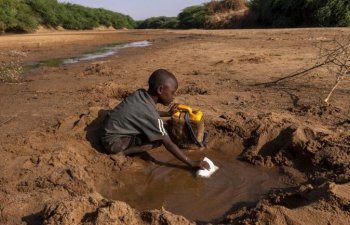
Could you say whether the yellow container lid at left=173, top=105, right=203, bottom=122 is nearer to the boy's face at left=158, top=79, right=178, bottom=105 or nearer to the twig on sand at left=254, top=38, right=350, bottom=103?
the boy's face at left=158, top=79, right=178, bottom=105

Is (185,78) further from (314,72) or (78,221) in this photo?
(78,221)

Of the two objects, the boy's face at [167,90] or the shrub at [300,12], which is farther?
the shrub at [300,12]

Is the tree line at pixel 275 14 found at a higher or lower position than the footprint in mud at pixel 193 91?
lower

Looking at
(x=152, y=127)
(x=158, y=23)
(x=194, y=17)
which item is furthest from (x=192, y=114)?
(x=158, y=23)

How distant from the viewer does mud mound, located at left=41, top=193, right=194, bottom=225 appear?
8.91ft

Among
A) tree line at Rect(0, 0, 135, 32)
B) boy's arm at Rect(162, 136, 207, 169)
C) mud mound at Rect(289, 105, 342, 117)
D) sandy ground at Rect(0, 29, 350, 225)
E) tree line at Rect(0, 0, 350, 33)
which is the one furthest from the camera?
tree line at Rect(0, 0, 135, 32)

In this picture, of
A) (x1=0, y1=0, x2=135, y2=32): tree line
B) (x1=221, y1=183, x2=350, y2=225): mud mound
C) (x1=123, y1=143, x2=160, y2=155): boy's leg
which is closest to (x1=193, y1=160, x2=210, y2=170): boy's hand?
(x1=123, y1=143, x2=160, y2=155): boy's leg

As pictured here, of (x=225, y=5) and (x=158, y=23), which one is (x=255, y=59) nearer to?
(x=225, y=5)

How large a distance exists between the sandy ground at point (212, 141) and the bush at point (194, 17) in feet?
82.4

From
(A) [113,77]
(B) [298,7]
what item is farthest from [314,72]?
(B) [298,7]

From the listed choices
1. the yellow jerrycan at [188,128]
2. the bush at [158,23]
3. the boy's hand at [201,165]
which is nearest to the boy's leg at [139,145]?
the yellow jerrycan at [188,128]

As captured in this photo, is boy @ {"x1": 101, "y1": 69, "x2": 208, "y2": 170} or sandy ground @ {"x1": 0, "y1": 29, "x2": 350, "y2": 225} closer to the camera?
sandy ground @ {"x1": 0, "y1": 29, "x2": 350, "y2": 225}

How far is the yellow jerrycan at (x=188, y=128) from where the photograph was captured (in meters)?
4.60

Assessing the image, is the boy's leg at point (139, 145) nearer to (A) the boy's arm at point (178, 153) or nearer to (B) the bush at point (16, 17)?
(A) the boy's arm at point (178, 153)
